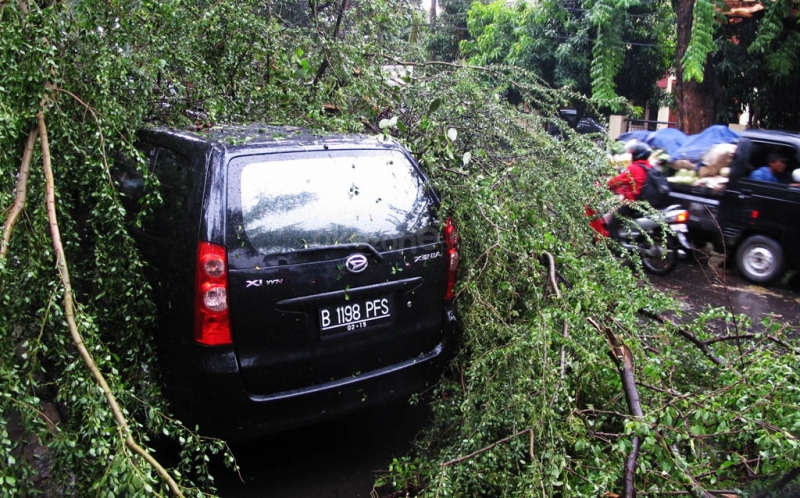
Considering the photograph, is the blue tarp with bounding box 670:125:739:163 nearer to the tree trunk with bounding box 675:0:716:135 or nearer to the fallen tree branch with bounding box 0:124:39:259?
the tree trunk with bounding box 675:0:716:135

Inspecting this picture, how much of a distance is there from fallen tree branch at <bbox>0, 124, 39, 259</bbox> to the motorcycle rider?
4680mm

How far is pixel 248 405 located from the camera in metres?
3.20

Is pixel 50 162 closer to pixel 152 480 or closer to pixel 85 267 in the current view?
pixel 85 267

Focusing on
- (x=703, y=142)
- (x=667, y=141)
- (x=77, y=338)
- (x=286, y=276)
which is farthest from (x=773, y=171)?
(x=77, y=338)

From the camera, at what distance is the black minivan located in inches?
124

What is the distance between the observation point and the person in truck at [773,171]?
24.1 feet

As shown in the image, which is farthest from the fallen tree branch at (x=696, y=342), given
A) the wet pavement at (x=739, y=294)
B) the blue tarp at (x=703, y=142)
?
the blue tarp at (x=703, y=142)

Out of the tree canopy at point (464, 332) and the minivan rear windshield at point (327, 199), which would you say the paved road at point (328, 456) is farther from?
the minivan rear windshield at point (327, 199)

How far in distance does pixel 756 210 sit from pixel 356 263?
5.93 m

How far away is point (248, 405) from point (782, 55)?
13568 millimetres

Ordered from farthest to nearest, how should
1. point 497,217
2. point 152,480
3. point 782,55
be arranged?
1. point 782,55
2. point 497,217
3. point 152,480

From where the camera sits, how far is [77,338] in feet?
9.14

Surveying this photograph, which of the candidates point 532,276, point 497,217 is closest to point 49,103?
point 497,217

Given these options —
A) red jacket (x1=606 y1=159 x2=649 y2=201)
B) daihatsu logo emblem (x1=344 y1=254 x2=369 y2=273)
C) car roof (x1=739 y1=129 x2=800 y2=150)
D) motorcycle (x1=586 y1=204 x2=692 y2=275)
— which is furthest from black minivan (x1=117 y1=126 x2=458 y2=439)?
car roof (x1=739 y1=129 x2=800 y2=150)
